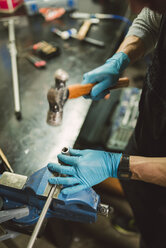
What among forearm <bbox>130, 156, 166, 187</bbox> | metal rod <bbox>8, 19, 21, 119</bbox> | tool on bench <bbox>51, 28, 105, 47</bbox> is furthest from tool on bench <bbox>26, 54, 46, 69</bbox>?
forearm <bbox>130, 156, 166, 187</bbox>

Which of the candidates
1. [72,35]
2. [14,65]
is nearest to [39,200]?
[14,65]

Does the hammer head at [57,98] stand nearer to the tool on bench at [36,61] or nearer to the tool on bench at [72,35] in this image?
the tool on bench at [36,61]

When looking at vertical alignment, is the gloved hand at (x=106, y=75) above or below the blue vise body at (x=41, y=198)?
above

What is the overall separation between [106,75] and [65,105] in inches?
13.0

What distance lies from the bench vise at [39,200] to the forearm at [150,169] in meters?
0.19

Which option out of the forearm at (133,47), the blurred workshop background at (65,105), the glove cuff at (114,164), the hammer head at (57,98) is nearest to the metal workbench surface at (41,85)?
the blurred workshop background at (65,105)

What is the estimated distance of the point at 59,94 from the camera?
98 centimetres

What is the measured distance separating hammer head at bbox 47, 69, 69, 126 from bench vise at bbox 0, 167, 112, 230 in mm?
303

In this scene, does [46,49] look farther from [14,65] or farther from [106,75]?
[106,75]

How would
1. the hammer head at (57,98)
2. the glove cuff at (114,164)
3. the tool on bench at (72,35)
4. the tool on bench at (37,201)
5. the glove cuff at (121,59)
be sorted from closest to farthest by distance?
the tool on bench at (37,201), the glove cuff at (114,164), the hammer head at (57,98), the glove cuff at (121,59), the tool on bench at (72,35)

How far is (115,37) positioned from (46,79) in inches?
30.7

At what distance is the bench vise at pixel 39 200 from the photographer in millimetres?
738

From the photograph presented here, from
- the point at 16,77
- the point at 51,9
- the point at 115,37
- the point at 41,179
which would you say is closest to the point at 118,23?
the point at 115,37

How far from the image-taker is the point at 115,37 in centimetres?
176
